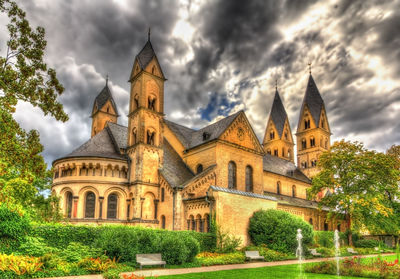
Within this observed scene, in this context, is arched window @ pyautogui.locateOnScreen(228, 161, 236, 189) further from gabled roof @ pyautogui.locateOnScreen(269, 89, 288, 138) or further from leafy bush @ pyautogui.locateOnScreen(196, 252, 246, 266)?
gabled roof @ pyautogui.locateOnScreen(269, 89, 288, 138)

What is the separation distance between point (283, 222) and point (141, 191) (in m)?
14.2

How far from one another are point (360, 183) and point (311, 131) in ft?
112

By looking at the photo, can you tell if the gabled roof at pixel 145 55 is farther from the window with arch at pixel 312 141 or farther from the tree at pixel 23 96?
the window with arch at pixel 312 141

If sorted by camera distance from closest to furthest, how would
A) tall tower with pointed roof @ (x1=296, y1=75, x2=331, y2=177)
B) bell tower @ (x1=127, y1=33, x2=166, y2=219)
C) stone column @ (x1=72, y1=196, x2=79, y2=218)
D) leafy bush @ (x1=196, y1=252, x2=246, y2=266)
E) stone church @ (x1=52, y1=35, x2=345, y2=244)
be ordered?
leafy bush @ (x1=196, y1=252, x2=246, y2=266)
stone church @ (x1=52, y1=35, x2=345, y2=244)
stone column @ (x1=72, y1=196, x2=79, y2=218)
bell tower @ (x1=127, y1=33, x2=166, y2=219)
tall tower with pointed roof @ (x1=296, y1=75, x2=331, y2=177)

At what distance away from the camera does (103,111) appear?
45562 mm

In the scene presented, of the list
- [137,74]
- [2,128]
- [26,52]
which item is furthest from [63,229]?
[137,74]

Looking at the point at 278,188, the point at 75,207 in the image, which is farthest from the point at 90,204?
the point at 278,188

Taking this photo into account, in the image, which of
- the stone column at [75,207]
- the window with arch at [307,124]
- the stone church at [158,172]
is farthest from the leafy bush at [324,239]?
the window with arch at [307,124]

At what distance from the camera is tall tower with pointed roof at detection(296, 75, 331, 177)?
221 feet

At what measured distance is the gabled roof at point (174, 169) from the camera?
32.8 m

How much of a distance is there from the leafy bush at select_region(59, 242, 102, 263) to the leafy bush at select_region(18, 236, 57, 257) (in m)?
0.71

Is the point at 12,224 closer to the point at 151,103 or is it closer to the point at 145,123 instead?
the point at 145,123

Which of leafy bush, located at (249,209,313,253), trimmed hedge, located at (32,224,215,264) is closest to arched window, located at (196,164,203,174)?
leafy bush, located at (249,209,313,253)

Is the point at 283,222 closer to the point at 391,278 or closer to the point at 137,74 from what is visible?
the point at 391,278
